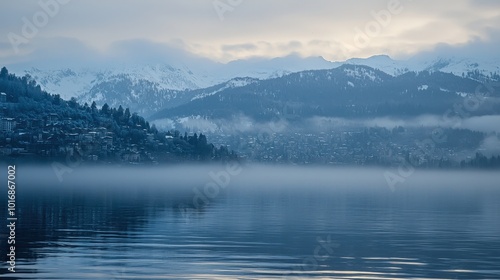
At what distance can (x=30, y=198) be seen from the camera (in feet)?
419

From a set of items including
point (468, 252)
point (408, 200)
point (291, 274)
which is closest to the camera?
point (291, 274)

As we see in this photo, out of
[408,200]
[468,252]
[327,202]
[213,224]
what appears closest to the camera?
[468,252]

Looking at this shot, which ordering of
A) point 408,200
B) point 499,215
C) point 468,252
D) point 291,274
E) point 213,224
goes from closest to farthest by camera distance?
point 291,274 < point 468,252 < point 213,224 < point 499,215 < point 408,200

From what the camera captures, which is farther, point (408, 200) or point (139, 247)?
point (408, 200)

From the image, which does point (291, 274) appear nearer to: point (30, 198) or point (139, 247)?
point (139, 247)

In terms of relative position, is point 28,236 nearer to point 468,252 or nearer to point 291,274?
point 291,274

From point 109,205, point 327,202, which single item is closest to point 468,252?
point 109,205

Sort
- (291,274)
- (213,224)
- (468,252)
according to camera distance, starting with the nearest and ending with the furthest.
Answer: (291,274)
(468,252)
(213,224)

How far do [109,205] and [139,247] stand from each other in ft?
156

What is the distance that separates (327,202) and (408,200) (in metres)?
17.7

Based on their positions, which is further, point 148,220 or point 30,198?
point 30,198

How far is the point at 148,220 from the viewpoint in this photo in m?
96.6

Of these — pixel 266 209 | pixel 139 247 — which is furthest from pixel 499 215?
pixel 139 247

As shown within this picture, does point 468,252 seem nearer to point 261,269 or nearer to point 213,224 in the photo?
point 261,269
